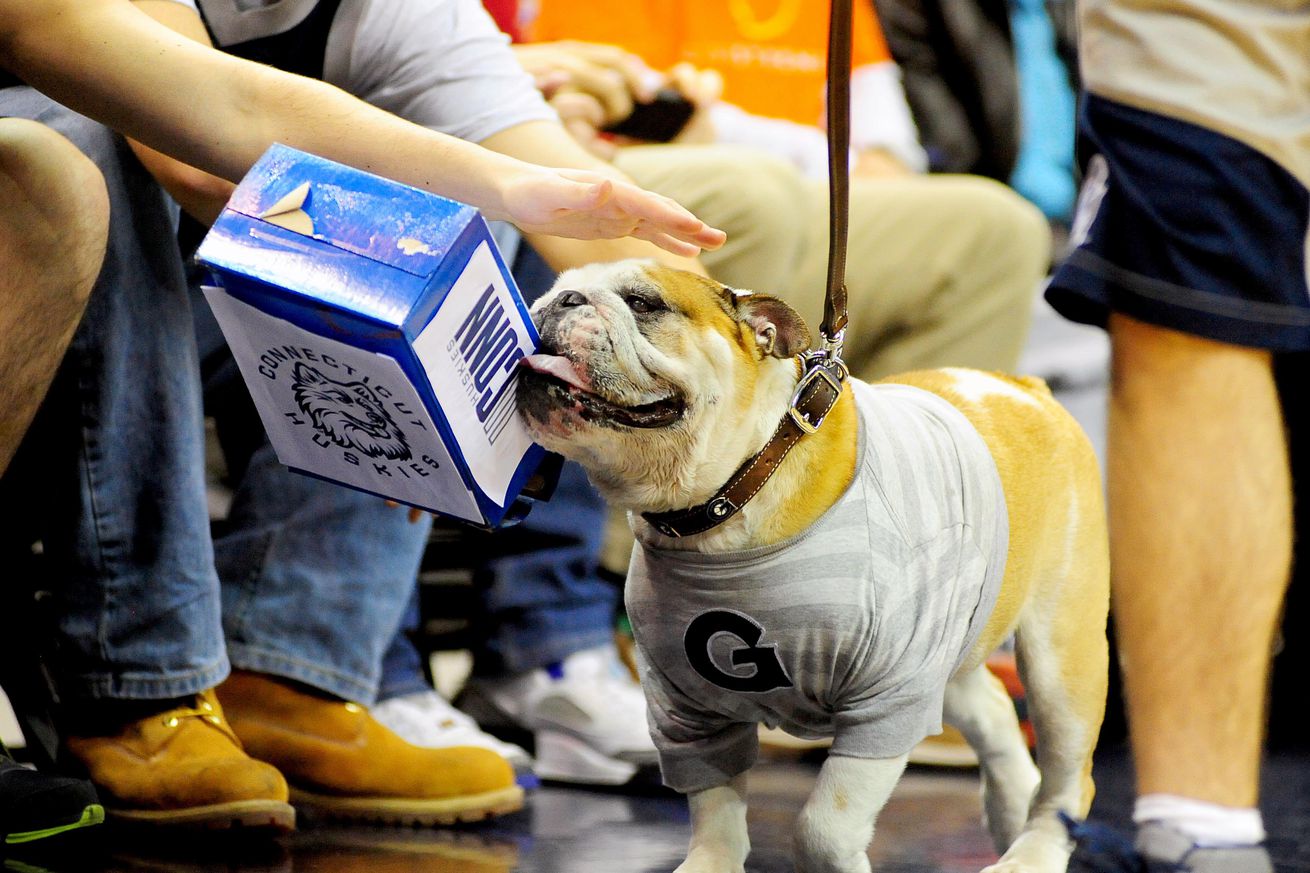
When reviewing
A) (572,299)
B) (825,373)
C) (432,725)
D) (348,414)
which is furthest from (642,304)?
(432,725)

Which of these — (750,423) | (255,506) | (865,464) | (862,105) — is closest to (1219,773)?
(865,464)

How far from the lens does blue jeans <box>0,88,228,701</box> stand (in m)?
1.54

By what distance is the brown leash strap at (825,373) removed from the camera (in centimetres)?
124

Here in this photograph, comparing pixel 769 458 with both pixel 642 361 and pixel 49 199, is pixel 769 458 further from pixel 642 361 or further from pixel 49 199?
pixel 49 199

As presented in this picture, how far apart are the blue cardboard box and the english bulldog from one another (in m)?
0.07

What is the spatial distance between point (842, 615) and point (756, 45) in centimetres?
211

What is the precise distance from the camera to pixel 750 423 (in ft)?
4.13

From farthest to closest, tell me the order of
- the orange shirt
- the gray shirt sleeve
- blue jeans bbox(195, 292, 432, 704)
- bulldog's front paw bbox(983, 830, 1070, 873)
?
the orange shirt, blue jeans bbox(195, 292, 432, 704), the gray shirt sleeve, bulldog's front paw bbox(983, 830, 1070, 873)

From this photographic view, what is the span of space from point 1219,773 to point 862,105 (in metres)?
1.86

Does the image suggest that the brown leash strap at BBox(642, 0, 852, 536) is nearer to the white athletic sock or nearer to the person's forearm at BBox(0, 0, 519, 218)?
the person's forearm at BBox(0, 0, 519, 218)

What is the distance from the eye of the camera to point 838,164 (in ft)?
4.25

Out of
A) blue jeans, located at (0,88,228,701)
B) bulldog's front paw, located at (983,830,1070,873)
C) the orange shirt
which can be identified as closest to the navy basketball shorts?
bulldog's front paw, located at (983,830,1070,873)

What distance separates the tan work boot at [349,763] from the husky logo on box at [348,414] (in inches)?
27.5

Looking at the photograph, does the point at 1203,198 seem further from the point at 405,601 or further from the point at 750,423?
the point at 405,601
